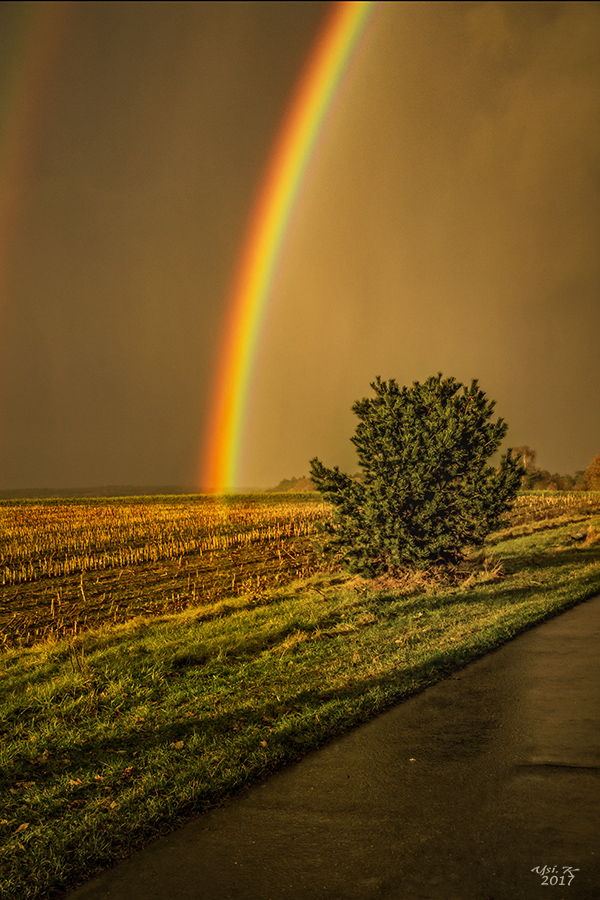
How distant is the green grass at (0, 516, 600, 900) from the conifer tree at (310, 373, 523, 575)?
1146 mm

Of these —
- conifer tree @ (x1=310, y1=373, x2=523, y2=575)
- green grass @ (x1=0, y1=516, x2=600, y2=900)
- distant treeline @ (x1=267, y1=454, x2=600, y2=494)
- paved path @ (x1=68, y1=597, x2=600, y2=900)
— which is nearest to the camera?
paved path @ (x1=68, y1=597, x2=600, y2=900)

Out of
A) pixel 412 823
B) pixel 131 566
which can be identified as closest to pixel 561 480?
pixel 131 566

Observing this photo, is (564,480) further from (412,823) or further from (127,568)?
(412,823)

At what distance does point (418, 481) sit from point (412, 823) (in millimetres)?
10453

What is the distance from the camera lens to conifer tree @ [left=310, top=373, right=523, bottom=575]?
47.4 ft

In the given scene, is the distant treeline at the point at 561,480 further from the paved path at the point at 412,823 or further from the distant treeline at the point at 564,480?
the paved path at the point at 412,823

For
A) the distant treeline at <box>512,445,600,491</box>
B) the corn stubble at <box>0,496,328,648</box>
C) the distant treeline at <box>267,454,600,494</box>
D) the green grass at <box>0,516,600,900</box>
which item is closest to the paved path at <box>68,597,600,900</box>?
the green grass at <box>0,516,600,900</box>

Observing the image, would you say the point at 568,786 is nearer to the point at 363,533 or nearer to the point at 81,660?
the point at 81,660

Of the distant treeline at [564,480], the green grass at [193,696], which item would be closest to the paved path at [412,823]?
the green grass at [193,696]

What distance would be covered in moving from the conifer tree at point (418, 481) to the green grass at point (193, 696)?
1146 mm

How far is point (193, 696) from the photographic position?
7.53m

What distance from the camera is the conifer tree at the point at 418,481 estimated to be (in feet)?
47.4

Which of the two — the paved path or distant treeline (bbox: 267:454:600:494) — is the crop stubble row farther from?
distant treeline (bbox: 267:454:600:494)

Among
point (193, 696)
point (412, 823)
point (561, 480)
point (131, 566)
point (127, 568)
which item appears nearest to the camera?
point (412, 823)
